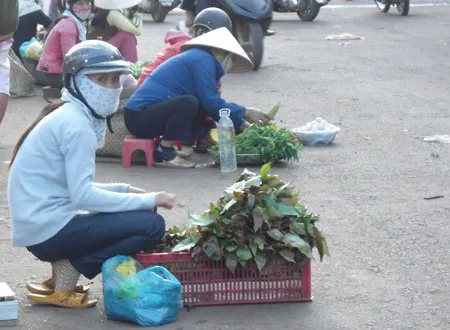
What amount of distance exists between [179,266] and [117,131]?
359cm

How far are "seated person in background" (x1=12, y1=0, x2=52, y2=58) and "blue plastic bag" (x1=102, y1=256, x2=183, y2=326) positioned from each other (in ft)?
26.7

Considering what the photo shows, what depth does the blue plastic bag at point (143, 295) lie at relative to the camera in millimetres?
4820

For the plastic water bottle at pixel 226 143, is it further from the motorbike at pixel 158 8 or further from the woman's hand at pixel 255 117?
the motorbike at pixel 158 8

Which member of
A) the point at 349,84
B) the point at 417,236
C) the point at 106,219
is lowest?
the point at 349,84

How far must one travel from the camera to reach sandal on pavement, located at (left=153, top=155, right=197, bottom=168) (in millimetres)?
8305

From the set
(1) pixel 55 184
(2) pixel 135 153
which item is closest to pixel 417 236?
(1) pixel 55 184

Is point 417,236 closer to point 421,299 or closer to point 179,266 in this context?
point 421,299

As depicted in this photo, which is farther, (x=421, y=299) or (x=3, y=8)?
(x=3, y=8)

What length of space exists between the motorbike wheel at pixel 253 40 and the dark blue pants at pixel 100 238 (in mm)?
8440

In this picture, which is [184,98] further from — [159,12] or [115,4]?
[159,12]

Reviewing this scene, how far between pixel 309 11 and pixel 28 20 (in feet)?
27.0

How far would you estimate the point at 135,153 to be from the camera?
845 cm

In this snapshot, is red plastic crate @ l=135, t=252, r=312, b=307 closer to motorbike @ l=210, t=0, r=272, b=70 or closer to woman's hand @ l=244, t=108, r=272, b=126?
woman's hand @ l=244, t=108, r=272, b=126

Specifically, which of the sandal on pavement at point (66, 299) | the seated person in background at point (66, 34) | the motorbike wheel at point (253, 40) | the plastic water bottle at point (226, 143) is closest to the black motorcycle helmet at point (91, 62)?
the sandal on pavement at point (66, 299)
